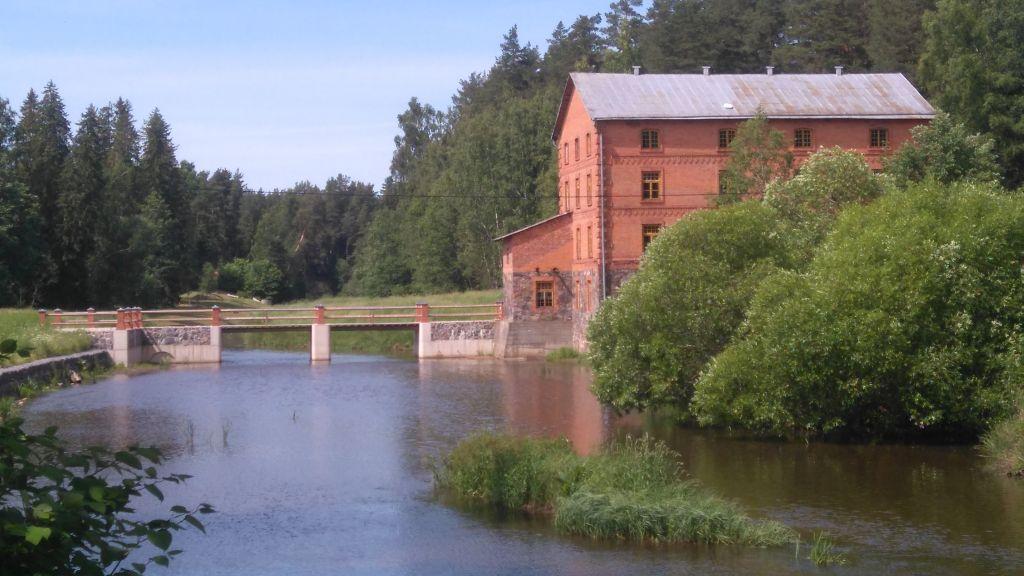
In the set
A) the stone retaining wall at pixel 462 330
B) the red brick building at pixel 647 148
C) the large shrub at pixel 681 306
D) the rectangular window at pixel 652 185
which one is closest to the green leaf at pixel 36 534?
the large shrub at pixel 681 306

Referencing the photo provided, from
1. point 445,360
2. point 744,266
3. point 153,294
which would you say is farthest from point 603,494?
point 153,294

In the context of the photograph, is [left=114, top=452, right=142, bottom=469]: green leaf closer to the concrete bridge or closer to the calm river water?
the calm river water

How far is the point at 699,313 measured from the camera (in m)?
21.1

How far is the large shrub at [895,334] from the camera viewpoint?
18.3 meters

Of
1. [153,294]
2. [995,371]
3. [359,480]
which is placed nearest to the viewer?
[359,480]

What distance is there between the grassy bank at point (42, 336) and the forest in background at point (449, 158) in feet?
30.9

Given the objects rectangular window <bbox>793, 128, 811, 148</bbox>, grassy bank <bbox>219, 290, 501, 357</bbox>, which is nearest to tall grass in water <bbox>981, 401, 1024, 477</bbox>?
rectangular window <bbox>793, 128, 811, 148</bbox>

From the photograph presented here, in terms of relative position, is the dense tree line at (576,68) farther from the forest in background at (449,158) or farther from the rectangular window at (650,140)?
the rectangular window at (650,140)

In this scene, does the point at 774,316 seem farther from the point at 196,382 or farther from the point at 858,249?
the point at 196,382

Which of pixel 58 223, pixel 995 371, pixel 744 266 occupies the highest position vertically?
pixel 58 223

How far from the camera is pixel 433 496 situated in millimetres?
15570

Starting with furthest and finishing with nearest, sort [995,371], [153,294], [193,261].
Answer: [193,261]
[153,294]
[995,371]

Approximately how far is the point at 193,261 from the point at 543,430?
5622 centimetres

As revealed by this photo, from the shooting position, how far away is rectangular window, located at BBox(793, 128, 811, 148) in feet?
Result: 135
